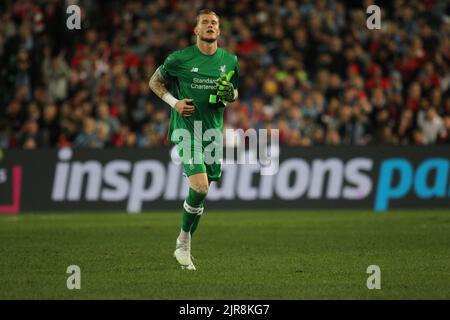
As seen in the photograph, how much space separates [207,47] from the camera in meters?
11.6

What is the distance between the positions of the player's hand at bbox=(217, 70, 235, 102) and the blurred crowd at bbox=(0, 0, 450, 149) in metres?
9.83

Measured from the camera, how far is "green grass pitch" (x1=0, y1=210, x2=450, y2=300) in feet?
31.9

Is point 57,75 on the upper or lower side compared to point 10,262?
upper

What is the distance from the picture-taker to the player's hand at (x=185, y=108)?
11.2 m

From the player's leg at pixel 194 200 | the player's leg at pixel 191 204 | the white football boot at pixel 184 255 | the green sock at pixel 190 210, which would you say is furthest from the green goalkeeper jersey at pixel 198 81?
the white football boot at pixel 184 255

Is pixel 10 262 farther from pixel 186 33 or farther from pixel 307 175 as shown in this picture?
pixel 186 33

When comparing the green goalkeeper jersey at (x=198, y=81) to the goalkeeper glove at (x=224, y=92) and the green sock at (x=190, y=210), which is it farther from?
the green sock at (x=190, y=210)

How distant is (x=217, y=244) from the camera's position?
14227 millimetres

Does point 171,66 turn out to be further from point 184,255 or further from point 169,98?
point 184,255

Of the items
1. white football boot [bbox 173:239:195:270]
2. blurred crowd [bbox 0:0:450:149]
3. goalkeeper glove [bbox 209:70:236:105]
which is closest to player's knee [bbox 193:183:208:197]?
white football boot [bbox 173:239:195:270]

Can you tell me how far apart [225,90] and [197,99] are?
456 mm

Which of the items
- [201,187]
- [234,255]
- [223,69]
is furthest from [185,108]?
[234,255]
